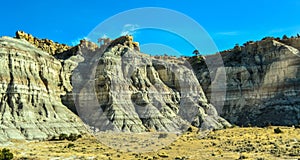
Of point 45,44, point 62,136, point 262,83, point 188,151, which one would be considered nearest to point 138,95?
point 62,136

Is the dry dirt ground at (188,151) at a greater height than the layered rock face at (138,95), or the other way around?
the layered rock face at (138,95)

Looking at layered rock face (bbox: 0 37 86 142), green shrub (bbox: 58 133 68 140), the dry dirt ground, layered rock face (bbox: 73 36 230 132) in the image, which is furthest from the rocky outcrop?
the dry dirt ground

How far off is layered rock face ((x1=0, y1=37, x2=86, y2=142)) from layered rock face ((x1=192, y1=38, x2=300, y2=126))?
1575 inches

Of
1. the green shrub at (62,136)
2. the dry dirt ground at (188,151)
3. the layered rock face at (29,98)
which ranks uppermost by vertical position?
the layered rock face at (29,98)

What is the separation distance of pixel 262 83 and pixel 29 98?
5563 cm

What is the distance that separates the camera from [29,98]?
72375mm

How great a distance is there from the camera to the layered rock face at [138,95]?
79125mm

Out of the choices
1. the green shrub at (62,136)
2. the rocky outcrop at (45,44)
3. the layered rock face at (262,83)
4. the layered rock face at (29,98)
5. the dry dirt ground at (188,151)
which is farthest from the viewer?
the rocky outcrop at (45,44)

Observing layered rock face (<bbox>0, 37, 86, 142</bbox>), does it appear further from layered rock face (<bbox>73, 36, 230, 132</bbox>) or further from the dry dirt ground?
the dry dirt ground

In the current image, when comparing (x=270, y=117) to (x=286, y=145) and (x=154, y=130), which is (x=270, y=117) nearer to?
(x=154, y=130)

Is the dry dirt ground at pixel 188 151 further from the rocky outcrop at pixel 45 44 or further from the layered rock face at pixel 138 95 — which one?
the rocky outcrop at pixel 45 44

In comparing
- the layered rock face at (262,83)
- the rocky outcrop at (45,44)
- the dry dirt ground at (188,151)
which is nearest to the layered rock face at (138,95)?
the layered rock face at (262,83)

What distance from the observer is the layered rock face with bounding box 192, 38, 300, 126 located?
8594cm

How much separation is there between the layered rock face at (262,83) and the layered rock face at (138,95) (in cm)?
784
